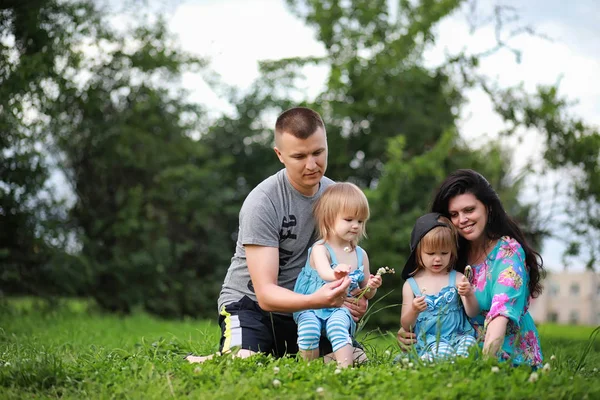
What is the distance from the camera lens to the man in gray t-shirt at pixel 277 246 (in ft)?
14.6

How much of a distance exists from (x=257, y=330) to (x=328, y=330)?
22.3 inches

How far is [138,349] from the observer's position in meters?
5.16

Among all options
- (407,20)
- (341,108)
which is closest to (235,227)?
(341,108)

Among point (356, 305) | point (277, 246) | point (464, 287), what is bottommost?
point (356, 305)

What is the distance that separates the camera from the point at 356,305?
4.46 m

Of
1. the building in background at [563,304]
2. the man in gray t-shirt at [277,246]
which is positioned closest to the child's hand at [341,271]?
the man in gray t-shirt at [277,246]

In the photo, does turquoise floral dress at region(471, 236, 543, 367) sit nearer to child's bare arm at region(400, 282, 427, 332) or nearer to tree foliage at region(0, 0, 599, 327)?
child's bare arm at region(400, 282, 427, 332)

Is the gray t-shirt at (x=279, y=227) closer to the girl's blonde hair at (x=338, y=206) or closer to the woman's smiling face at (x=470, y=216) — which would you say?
the girl's blonde hair at (x=338, y=206)

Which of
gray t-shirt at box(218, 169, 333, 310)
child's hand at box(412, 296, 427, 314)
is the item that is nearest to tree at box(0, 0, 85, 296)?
gray t-shirt at box(218, 169, 333, 310)

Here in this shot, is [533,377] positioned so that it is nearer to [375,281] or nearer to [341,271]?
[375,281]

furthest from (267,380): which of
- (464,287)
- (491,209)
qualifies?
(491,209)

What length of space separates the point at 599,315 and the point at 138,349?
9.00 meters

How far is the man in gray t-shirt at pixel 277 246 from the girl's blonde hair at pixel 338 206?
15cm

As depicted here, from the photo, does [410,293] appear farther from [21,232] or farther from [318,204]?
[21,232]
